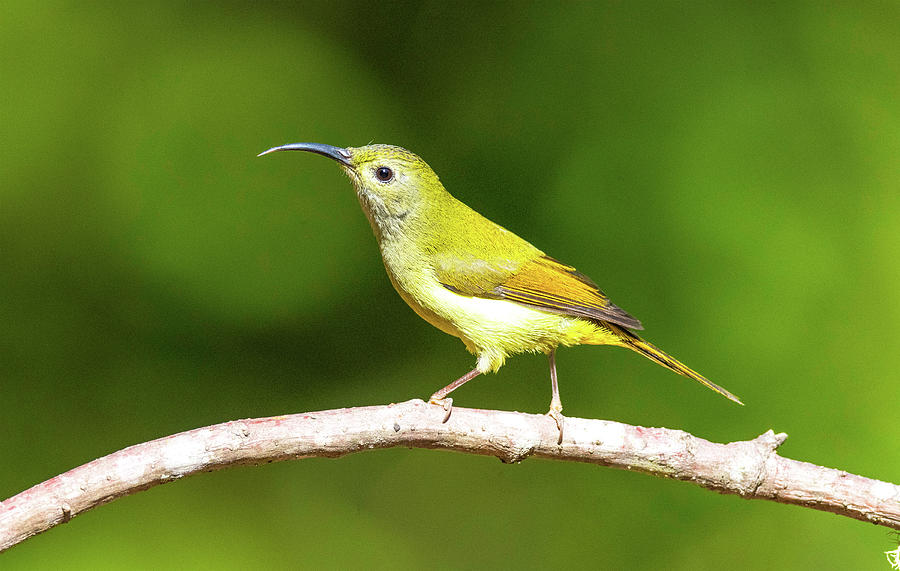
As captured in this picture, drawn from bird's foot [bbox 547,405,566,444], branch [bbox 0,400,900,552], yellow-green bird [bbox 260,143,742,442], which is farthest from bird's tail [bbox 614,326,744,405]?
bird's foot [bbox 547,405,566,444]

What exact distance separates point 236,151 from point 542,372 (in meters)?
1.91

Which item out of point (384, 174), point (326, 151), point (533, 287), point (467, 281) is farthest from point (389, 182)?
point (533, 287)

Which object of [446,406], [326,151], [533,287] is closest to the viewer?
[446,406]

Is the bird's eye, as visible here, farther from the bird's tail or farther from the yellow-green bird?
the bird's tail

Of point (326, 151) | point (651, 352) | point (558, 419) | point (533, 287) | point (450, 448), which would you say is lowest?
point (450, 448)

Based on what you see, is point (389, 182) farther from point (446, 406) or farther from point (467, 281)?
point (446, 406)

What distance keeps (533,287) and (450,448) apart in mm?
589

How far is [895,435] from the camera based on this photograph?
3.67m

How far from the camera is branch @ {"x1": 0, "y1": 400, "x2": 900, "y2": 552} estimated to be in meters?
1.97

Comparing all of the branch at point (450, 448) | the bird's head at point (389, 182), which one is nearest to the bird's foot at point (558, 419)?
the branch at point (450, 448)

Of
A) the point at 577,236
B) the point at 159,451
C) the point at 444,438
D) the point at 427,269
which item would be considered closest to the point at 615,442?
the point at 444,438

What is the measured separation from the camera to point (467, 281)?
8.33ft

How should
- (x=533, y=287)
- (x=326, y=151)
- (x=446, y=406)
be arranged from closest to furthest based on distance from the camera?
1. (x=446, y=406)
2. (x=326, y=151)
3. (x=533, y=287)

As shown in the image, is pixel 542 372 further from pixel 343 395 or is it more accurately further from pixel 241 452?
pixel 241 452
